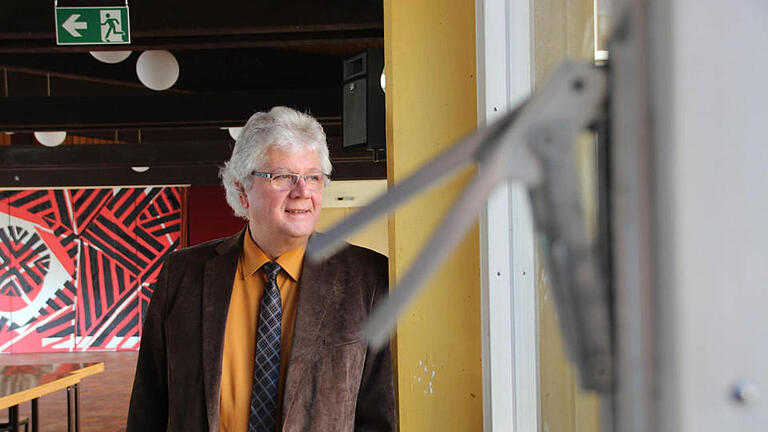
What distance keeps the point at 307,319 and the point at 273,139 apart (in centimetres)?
41

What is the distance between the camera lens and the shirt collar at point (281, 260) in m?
1.71

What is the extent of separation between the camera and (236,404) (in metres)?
1.63

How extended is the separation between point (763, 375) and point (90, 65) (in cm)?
669

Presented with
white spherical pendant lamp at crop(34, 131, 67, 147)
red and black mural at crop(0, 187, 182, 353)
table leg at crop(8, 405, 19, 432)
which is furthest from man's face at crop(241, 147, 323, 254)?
red and black mural at crop(0, 187, 182, 353)

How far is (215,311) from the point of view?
1.68 m

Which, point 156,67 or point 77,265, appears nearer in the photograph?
point 156,67

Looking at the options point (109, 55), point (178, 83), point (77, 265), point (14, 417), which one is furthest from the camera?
point (77, 265)

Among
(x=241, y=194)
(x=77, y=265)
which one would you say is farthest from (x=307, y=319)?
(x=77, y=265)

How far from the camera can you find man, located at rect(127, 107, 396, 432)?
1606mm

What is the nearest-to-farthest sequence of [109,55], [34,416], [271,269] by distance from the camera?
[271,269] → [109,55] → [34,416]

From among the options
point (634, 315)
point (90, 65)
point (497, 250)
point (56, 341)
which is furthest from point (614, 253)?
point (56, 341)

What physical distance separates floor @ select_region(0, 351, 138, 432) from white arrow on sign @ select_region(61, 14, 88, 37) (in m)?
4.75

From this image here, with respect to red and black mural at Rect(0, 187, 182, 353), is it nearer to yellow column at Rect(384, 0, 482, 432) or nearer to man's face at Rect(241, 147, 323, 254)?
yellow column at Rect(384, 0, 482, 432)

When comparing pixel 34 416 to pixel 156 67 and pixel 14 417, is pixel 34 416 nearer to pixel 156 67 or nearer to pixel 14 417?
pixel 14 417
